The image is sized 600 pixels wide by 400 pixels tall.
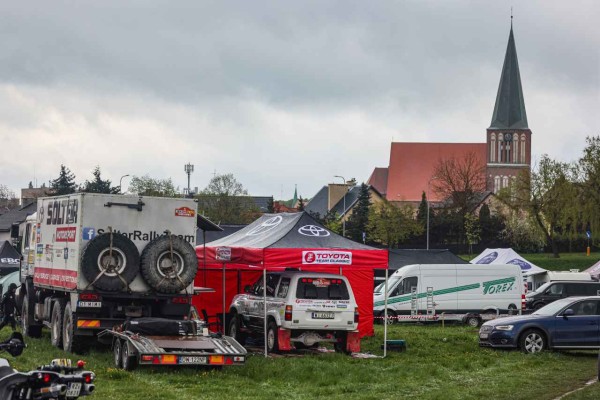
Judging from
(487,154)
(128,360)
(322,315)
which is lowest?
(128,360)

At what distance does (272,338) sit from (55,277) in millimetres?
4760

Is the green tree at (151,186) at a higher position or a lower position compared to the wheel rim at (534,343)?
higher

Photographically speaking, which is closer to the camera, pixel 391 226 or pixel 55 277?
pixel 55 277

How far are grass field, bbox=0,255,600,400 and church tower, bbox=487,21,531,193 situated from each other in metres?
122

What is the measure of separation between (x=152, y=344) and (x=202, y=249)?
28.1 feet

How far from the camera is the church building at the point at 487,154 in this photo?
149625 millimetres

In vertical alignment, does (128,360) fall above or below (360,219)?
below

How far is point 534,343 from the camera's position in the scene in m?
24.0

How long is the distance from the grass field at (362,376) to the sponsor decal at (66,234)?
2289 millimetres

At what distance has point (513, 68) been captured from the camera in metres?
139

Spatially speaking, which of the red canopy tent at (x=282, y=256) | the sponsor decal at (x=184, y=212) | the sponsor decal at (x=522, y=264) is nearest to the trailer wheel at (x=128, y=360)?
the sponsor decal at (x=184, y=212)

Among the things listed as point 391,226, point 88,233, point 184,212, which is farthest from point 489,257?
point 391,226

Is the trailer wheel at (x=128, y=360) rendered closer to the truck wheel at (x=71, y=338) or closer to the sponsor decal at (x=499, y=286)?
the truck wheel at (x=71, y=338)

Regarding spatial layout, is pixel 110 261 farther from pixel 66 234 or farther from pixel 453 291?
pixel 453 291
